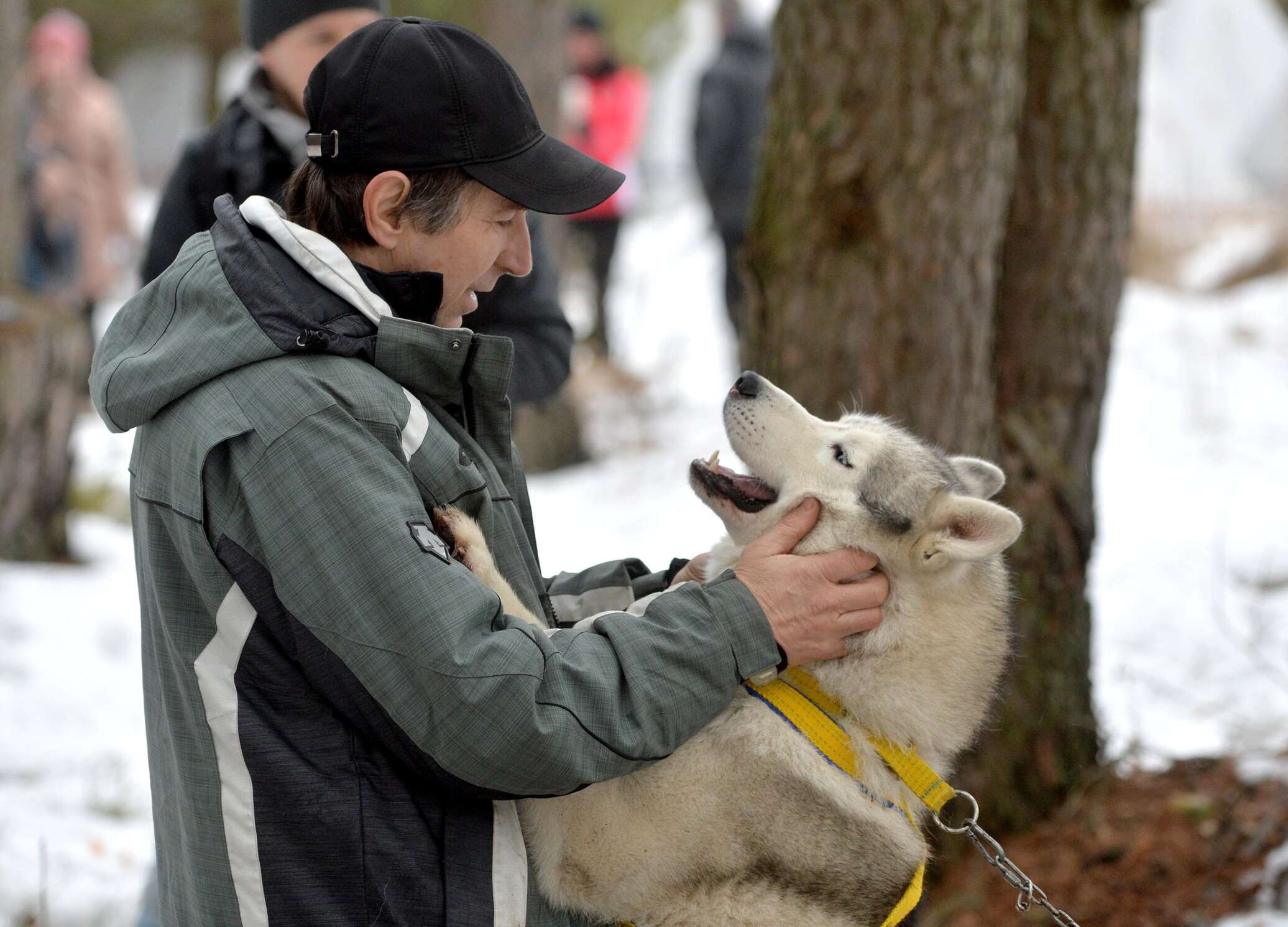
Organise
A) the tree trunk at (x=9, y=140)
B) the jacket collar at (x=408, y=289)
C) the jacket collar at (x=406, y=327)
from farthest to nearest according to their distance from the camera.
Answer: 1. the tree trunk at (x=9, y=140)
2. the jacket collar at (x=408, y=289)
3. the jacket collar at (x=406, y=327)

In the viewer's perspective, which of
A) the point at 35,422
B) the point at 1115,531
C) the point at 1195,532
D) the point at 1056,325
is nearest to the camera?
the point at 1056,325

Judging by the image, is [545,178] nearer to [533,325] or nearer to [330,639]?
[330,639]

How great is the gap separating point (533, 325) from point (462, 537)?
5.31 feet

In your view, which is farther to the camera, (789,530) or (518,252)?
(789,530)

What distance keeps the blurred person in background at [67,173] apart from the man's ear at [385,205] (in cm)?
912

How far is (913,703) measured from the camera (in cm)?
251

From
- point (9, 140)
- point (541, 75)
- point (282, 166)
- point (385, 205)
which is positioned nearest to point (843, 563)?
point (385, 205)

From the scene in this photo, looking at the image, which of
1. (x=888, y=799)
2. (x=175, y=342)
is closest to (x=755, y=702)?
(x=888, y=799)

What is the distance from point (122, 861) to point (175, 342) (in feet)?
10.3

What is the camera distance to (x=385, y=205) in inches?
79.5

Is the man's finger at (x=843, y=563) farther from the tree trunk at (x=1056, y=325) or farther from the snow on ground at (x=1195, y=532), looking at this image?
the snow on ground at (x=1195, y=532)

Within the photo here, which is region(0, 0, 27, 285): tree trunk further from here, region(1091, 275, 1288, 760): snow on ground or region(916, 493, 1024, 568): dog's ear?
region(1091, 275, 1288, 760): snow on ground

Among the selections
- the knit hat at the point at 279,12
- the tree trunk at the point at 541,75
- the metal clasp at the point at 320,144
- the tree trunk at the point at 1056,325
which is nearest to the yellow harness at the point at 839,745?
the metal clasp at the point at 320,144

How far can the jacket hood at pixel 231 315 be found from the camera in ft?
6.00
